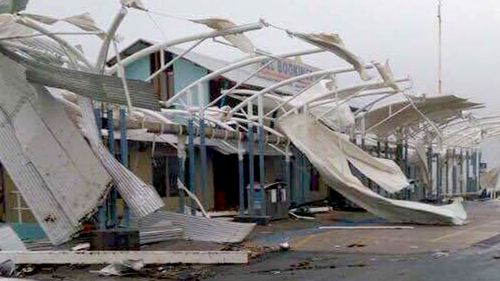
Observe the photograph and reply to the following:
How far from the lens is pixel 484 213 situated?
26.0 m

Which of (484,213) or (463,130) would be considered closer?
(484,213)

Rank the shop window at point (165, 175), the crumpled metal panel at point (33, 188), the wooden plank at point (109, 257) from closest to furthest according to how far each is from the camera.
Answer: the wooden plank at point (109, 257) < the crumpled metal panel at point (33, 188) < the shop window at point (165, 175)

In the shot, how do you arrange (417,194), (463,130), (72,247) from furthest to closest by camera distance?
(463,130) < (417,194) < (72,247)

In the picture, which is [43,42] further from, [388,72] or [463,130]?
[463,130]

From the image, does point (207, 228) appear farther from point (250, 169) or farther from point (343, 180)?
point (343, 180)

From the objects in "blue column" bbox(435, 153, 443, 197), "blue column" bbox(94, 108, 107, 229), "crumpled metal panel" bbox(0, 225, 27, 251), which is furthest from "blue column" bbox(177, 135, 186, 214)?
"blue column" bbox(435, 153, 443, 197)

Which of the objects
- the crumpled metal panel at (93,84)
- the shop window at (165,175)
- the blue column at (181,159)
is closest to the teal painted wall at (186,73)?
the shop window at (165,175)

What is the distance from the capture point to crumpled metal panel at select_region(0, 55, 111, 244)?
14.0 m

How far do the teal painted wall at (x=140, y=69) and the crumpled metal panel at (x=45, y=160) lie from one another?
44.6 ft

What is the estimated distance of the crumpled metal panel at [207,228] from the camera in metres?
16.0

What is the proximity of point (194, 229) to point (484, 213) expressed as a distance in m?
13.5

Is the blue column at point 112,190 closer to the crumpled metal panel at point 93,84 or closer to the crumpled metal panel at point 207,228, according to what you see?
the crumpled metal panel at point 207,228

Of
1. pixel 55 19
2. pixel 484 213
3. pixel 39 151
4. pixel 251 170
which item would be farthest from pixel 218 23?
pixel 484 213

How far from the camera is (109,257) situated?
12.4 m
